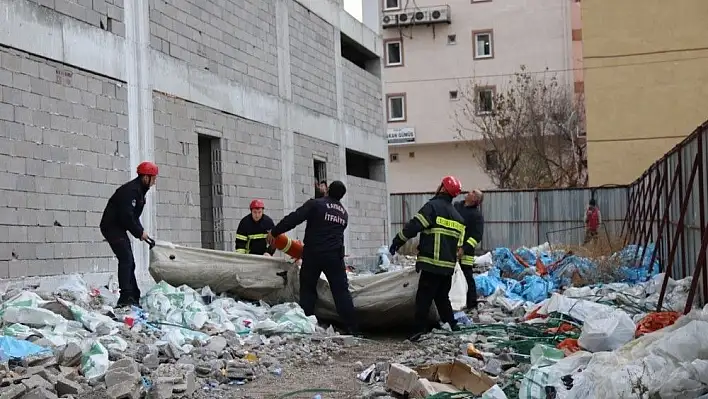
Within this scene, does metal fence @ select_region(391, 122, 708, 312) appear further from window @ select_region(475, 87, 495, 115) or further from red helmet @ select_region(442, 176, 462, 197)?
window @ select_region(475, 87, 495, 115)

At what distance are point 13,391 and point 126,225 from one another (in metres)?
3.62

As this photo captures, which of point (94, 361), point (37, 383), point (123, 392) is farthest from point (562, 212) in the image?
point (37, 383)

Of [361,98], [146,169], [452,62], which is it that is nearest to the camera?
[146,169]

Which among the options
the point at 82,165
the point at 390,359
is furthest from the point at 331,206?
the point at 82,165

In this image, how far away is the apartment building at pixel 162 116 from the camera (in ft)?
30.6

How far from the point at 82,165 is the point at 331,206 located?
3031mm

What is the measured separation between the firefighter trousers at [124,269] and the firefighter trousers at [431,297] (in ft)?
10.2

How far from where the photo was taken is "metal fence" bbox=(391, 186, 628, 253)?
26.0 meters

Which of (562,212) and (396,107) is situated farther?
(396,107)

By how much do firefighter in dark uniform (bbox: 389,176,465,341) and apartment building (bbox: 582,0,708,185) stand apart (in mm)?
19269

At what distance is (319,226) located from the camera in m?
9.75

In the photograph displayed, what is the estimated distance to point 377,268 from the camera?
19.0 meters

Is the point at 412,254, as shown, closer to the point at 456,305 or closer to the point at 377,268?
the point at 377,268

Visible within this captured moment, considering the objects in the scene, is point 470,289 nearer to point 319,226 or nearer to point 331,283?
point 331,283
